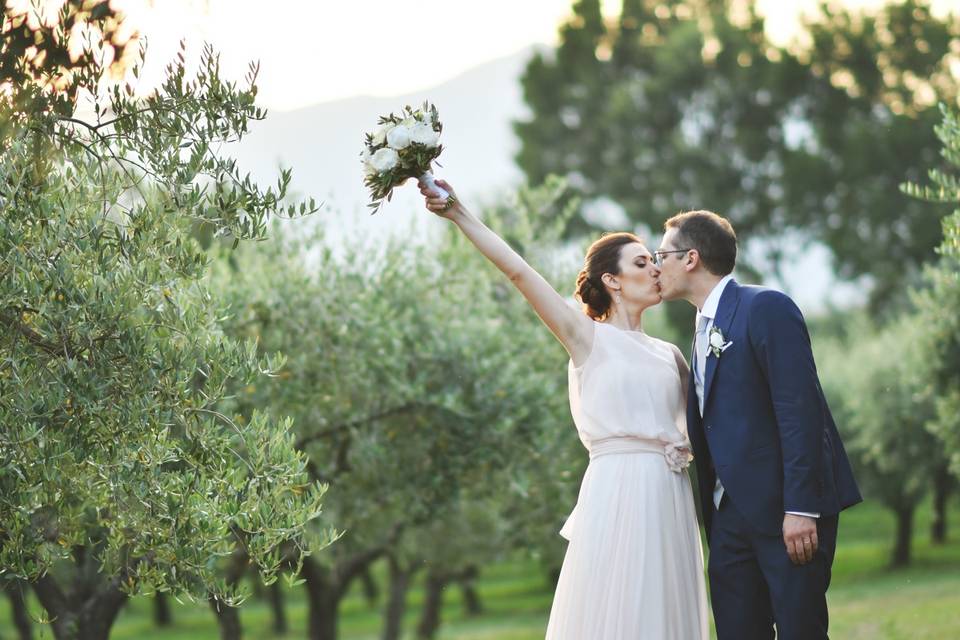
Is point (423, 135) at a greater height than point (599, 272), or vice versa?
point (423, 135)

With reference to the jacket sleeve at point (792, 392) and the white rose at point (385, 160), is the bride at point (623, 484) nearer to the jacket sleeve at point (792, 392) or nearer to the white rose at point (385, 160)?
the white rose at point (385, 160)

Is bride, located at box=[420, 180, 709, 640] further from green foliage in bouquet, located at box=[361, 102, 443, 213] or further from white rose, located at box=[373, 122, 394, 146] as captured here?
white rose, located at box=[373, 122, 394, 146]

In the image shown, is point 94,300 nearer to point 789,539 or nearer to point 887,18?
point 789,539

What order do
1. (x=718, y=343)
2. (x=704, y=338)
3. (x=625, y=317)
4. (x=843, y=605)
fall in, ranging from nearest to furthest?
(x=718, y=343)
(x=704, y=338)
(x=625, y=317)
(x=843, y=605)

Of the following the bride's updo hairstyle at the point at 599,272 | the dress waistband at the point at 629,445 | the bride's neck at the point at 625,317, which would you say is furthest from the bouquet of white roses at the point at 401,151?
the dress waistband at the point at 629,445

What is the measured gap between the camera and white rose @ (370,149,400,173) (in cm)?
552

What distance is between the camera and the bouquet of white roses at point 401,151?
554 cm

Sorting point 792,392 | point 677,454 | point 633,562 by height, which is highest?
point 792,392

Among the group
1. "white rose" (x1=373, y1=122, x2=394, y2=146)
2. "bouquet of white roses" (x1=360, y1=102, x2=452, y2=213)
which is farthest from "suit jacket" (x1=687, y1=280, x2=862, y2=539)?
"white rose" (x1=373, y1=122, x2=394, y2=146)

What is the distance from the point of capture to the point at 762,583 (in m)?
5.66

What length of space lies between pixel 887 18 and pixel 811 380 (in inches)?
1558

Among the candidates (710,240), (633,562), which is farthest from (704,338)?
(633,562)

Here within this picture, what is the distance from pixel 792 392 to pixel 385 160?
2177mm

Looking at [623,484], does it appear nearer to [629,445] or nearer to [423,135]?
[629,445]
